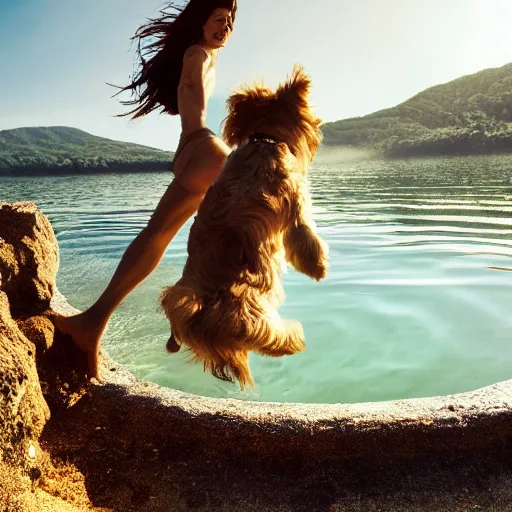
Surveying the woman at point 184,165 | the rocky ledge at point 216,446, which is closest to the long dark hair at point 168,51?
the woman at point 184,165

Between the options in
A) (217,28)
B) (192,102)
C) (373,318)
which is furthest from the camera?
(373,318)

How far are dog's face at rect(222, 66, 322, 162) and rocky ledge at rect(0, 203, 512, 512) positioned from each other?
120 centimetres

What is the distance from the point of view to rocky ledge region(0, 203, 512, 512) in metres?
1.92

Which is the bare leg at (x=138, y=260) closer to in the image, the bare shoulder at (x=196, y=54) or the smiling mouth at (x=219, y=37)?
the bare shoulder at (x=196, y=54)

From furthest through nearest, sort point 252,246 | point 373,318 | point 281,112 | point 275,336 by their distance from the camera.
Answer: point 373,318, point 281,112, point 252,246, point 275,336

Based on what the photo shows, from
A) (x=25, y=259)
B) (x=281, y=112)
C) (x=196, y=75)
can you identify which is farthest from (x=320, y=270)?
(x=25, y=259)

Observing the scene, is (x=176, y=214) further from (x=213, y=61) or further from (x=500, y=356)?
(x=500, y=356)

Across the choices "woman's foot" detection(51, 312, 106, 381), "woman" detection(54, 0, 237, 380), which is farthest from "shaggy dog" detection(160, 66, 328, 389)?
"woman's foot" detection(51, 312, 106, 381)

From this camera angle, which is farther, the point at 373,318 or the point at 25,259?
the point at 373,318

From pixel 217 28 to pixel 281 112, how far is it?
1.37m

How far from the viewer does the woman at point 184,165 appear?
98.3 inches

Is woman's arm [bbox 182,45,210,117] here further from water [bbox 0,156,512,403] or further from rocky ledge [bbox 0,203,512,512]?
water [bbox 0,156,512,403]

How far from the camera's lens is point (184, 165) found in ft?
8.32

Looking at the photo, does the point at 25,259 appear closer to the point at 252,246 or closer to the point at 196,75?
the point at 196,75
